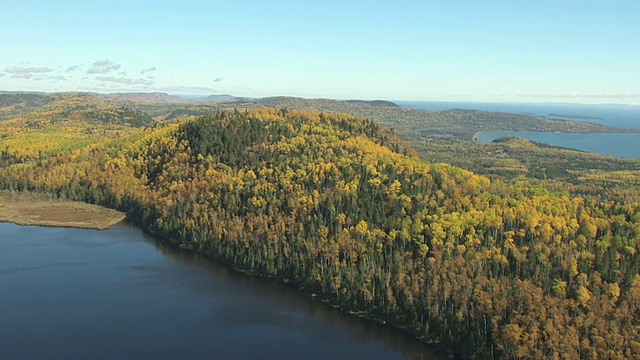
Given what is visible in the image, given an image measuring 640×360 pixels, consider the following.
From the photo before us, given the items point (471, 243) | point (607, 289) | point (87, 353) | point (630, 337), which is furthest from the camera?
point (471, 243)

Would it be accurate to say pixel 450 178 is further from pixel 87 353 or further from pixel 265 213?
pixel 87 353

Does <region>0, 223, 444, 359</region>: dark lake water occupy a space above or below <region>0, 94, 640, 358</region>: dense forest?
below

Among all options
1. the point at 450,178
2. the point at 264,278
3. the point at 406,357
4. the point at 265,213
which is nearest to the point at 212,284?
the point at 264,278

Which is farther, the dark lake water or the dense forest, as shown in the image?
the dark lake water

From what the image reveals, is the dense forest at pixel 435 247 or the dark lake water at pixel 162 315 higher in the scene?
the dense forest at pixel 435 247

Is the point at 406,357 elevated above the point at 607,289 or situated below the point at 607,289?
below

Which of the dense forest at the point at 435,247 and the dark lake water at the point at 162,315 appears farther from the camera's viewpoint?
the dark lake water at the point at 162,315

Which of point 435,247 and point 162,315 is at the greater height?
point 435,247

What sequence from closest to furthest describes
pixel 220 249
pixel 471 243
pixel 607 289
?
pixel 607 289
pixel 471 243
pixel 220 249
